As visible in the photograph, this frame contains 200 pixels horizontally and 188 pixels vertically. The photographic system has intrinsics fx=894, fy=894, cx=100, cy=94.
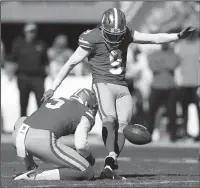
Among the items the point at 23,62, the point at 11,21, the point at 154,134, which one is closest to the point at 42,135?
the point at 23,62

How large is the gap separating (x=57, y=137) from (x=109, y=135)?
2.03 ft

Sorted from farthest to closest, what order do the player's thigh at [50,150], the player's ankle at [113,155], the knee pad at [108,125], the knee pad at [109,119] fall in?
the knee pad at [109,119]
the knee pad at [108,125]
the player's ankle at [113,155]
the player's thigh at [50,150]

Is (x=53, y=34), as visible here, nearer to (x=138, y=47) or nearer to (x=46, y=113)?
(x=138, y=47)

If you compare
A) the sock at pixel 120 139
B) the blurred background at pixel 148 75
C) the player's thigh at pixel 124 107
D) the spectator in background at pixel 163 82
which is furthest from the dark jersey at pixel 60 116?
the spectator in background at pixel 163 82

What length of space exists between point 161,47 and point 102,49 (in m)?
5.93

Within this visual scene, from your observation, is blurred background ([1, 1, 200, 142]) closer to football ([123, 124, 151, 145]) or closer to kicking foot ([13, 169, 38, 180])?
football ([123, 124, 151, 145])

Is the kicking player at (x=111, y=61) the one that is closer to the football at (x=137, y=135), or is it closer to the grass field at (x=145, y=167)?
the football at (x=137, y=135)

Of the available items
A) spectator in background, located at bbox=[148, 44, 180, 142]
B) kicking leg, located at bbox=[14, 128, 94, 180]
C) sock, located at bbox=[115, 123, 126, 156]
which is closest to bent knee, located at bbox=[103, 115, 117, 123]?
sock, located at bbox=[115, 123, 126, 156]

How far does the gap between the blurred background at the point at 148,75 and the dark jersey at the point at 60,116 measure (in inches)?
211

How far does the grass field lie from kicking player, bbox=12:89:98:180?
0.18 metres

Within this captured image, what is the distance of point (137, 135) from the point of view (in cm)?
802

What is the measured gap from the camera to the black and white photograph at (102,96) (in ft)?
25.3

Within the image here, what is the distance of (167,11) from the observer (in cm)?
1658

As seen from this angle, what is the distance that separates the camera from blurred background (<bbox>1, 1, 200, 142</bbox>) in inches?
560
